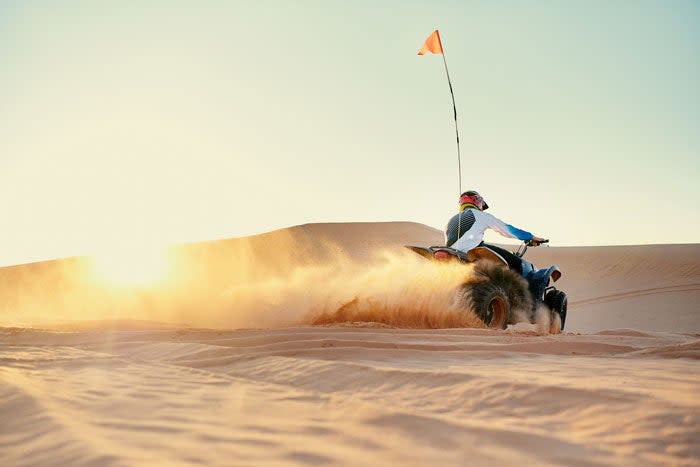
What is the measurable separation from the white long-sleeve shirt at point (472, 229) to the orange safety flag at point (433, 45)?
2.51 m

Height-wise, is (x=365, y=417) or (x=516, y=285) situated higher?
(x=516, y=285)

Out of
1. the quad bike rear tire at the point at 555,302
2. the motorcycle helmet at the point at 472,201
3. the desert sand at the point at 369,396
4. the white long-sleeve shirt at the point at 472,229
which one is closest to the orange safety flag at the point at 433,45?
the motorcycle helmet at the point at 472,201

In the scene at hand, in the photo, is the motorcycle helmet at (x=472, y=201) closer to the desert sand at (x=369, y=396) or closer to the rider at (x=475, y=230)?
the rider at (x=475, y=230)

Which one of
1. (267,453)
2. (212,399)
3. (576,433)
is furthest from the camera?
(212,399)

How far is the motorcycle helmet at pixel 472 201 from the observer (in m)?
9.37

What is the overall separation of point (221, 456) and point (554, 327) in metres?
7.96

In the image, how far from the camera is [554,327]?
9438mm

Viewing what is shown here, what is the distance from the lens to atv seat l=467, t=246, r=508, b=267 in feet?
29.6

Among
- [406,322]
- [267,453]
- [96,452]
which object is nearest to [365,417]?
[267,453]

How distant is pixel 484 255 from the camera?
9.09 meters

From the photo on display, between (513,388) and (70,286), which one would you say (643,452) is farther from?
(70,286)

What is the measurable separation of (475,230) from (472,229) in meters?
0.04

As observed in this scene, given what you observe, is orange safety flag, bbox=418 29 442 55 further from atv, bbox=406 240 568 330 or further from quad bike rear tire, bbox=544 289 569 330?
quad bike rear tire, bbox=544 289 569 330

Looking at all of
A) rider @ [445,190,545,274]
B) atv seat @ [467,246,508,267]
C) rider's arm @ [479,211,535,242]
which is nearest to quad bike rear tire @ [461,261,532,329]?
atv seat @ [467,246,508,267]
